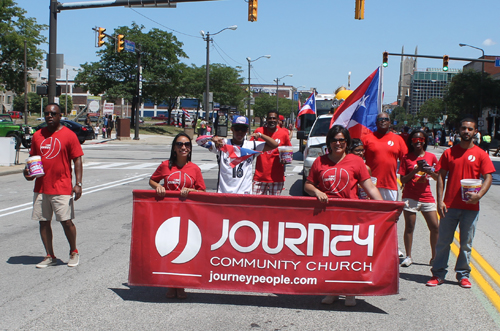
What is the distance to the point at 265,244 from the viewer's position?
5.08m

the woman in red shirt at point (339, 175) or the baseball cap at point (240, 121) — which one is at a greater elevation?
the baseball cap at point (240, 121)

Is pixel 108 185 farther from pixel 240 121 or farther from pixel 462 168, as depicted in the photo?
pixel 462 168

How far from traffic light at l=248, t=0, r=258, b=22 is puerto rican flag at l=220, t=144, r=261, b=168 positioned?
39.6ft

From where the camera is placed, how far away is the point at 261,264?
200 inches

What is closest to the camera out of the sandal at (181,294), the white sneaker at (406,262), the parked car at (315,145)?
the sandal at (181,294)

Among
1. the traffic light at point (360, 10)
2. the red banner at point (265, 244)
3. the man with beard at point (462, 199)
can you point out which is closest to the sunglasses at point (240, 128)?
the red banner at point (265, 244)

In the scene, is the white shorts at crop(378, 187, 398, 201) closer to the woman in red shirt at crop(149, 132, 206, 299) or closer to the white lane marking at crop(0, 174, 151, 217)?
the woman in red shirt at crop(149, 132, 206, 299)

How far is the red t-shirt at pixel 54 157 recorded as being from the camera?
6051 millimetres

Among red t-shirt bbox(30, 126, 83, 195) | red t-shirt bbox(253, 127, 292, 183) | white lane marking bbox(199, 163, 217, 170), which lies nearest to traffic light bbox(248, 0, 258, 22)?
Result: white lane marking bbox(199, 163, 217, 170)

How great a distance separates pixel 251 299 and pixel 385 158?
2448mm

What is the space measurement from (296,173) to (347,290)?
13.5 m

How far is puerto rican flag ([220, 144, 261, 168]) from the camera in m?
6.52

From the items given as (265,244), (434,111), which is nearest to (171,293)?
(265,244)

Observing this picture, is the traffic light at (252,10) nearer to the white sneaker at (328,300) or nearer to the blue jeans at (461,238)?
the blue jeans at (461,238)
